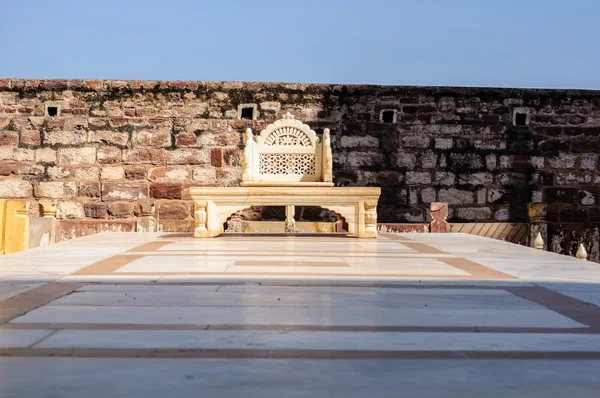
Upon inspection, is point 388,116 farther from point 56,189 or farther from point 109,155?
point 56,189

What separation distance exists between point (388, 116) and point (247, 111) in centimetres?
171

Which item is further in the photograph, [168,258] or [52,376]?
[168,258]

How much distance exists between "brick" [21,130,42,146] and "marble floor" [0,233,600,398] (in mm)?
5142

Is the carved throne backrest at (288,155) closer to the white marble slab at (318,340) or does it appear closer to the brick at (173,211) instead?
the brick at (173,211)

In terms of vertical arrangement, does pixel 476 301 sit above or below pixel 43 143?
below

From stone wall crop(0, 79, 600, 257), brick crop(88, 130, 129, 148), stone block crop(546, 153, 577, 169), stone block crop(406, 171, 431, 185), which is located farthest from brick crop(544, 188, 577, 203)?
brick crop(88, 130, 129, 148)

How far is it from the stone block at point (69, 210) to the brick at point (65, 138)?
2.36 feet

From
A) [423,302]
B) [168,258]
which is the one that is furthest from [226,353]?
[168,258]

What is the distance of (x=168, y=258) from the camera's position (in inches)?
184

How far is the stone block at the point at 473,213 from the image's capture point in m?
9.32

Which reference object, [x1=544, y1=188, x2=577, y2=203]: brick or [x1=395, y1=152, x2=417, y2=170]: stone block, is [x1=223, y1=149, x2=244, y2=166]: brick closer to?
[x1=395, y1=152, x2=417, y2=170]: stone block

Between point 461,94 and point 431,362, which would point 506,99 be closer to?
point 461,94

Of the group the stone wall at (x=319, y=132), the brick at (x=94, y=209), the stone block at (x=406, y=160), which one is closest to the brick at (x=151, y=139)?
the stone wall at (x=319, y=132)

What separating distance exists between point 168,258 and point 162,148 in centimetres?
481
